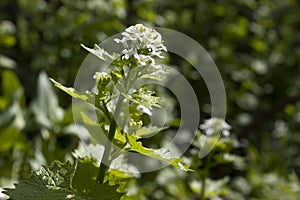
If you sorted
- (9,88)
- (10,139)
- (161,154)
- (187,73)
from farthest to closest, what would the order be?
(187,73) → (9,88) → (10,139) → (161,154)

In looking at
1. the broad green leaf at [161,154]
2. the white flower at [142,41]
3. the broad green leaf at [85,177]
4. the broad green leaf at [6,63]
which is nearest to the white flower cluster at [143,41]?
the white flower at [142,41]

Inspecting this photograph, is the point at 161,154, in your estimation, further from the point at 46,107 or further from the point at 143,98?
the point at 46,107

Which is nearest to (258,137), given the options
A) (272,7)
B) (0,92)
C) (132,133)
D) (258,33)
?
(258,33)

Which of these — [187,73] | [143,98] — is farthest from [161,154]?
[187,73]

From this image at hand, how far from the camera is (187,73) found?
7.91ft

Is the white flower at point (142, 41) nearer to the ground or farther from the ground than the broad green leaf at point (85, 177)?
farther from the ground

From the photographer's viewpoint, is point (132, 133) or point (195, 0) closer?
point (132, 133)

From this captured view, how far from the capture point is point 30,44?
2213 millimetres

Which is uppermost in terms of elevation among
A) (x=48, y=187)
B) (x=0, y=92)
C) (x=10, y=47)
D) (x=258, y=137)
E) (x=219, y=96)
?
(x=48, y=187)

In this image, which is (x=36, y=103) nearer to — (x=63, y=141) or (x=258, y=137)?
(x=63, y=141)

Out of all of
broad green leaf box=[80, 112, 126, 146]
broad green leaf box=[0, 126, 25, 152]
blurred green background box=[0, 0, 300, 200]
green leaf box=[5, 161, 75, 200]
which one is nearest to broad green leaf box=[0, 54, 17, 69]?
blurred green background box=[0, 0, 300, 200]

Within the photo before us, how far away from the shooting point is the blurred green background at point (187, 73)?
1.67 metres

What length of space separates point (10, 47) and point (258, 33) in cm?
123

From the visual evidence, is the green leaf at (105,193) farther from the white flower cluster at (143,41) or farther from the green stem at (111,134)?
the white flower cluster at (143,41)
